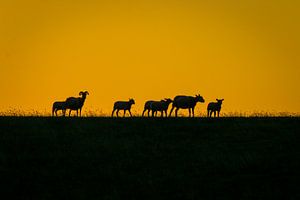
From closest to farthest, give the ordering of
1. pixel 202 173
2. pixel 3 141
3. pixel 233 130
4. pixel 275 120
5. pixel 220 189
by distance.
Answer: pixel 220 189 → pixel 202 173 → pixel 3 141 → pixel 233 130 → pixel 275 120

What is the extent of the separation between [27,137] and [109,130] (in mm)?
4217

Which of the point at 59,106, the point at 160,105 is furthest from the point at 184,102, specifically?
the point at 59,106

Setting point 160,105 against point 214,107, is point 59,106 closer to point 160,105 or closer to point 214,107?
point 160,105

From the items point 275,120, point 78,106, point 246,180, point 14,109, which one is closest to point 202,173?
point 246,180

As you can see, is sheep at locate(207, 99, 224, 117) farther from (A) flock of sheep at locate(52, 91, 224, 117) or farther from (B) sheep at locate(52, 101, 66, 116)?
(B) sheep at locate(52, 101, 66, 116)

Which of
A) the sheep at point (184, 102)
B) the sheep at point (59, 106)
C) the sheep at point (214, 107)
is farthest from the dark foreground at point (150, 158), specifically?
the sheep at point (59, 106)

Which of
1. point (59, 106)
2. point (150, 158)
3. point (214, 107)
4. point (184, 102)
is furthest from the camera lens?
point (59, 106)

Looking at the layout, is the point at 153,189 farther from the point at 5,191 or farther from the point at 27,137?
the point at 27,137

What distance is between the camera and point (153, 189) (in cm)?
2550

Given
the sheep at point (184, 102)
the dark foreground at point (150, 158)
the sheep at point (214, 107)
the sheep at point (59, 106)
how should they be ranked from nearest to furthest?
the dark foreground at point (150, 158)
the sheep at point (184, 102)
the sheep at point (214, 107)
the sheep at point (59, 106)

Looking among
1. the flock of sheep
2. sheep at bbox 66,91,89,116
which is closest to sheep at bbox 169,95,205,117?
the flock of sheep

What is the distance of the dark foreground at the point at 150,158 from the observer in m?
25.5

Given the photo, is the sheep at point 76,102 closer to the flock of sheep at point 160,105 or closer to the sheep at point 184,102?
the flock of sheep at point 160,105

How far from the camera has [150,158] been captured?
29984 mm
